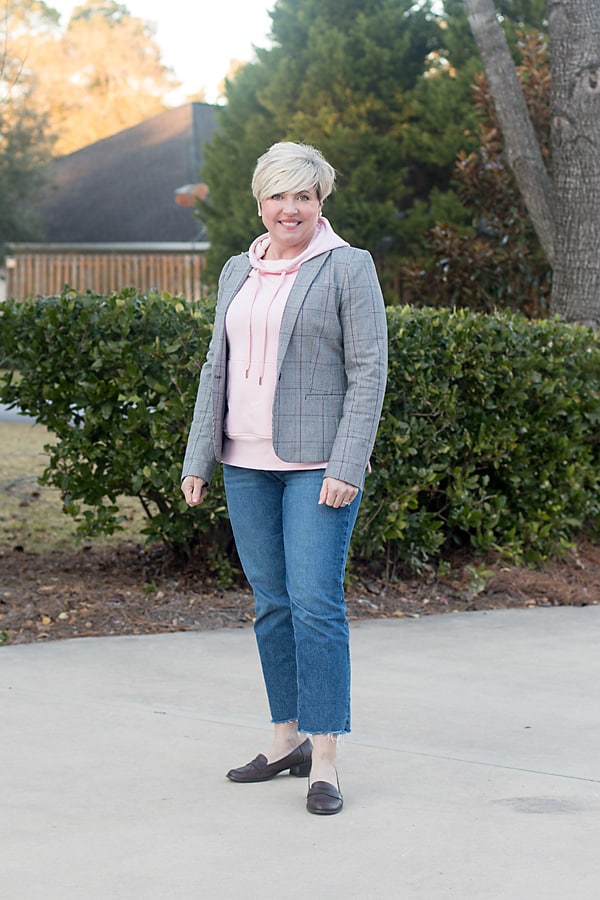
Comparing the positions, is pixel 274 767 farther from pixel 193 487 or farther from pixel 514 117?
pixel 514 117

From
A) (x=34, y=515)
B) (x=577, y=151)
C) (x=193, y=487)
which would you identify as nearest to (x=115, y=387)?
(x=193, y=487)

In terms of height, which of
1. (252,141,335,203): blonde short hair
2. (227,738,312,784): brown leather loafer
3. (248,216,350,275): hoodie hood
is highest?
(252,141,335,203): blonde short hair

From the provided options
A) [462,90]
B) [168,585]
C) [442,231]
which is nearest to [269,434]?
[168,585]

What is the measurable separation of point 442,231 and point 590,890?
10.4m

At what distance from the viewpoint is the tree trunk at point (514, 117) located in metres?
9.27

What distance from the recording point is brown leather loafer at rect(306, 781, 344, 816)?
3832 mm

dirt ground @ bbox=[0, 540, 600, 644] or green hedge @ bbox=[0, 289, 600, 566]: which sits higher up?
green hedge @ bbox=[0, 289, 600, 566]

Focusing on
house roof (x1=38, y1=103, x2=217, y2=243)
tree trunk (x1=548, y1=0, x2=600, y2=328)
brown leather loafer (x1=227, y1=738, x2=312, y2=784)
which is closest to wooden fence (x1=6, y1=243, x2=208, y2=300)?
house roof (x1=38, y1=103, x2=217, y2=243)

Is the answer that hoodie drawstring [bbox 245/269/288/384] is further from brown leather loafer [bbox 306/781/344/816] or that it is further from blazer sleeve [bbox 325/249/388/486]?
brown leather loafer [bbox 306/781/344/816]

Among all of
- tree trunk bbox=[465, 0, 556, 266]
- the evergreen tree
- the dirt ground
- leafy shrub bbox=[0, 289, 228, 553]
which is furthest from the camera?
the evergreen tree

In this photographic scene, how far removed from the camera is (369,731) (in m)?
4.70

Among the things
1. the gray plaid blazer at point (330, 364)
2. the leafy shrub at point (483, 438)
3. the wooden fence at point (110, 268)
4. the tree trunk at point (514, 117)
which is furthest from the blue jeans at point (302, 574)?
the wooden fence at point (110, 268)

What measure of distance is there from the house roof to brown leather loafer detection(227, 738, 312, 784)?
24228 millimetres

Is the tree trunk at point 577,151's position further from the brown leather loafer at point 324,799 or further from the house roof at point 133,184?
the house roof at point 133,184
